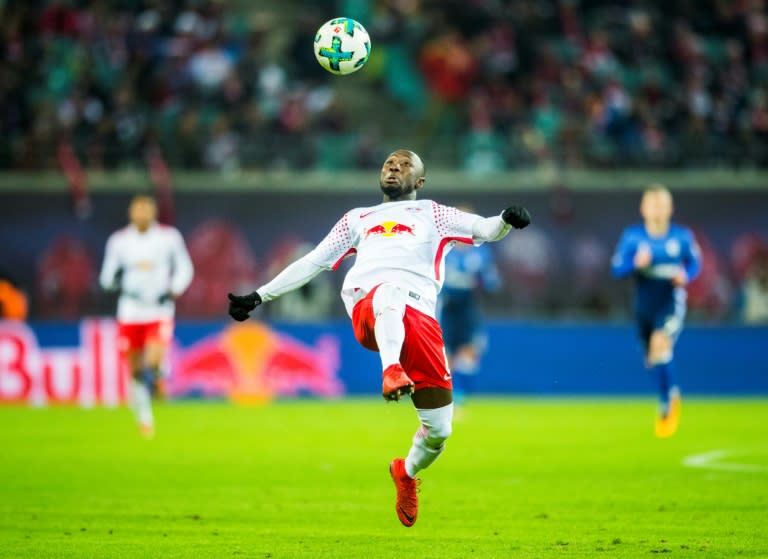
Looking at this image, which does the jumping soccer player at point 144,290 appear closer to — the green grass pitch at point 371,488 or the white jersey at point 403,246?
the green grass pitch at point 371,488

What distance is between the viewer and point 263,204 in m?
Result: 25.0

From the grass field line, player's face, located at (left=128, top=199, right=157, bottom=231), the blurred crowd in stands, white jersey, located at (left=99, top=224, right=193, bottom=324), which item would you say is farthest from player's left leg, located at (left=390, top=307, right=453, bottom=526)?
the blurred crowd in stands

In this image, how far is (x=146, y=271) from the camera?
1612 cm

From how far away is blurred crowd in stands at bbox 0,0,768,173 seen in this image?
2467cm

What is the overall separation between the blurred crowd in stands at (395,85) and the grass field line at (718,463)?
461 inches

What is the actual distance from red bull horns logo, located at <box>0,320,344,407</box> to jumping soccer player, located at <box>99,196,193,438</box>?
207 inches

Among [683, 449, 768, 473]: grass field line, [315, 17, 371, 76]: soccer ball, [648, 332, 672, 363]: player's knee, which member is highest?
[315, 17, 371, 76]: soccer ball

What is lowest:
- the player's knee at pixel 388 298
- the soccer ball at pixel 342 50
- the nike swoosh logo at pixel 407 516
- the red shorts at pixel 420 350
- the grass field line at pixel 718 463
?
the nike swoosh logo at pixel 407 516

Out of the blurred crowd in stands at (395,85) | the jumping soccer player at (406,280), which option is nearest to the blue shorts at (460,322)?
the blurred crowd in stands at (395,85)

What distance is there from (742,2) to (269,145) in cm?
1087

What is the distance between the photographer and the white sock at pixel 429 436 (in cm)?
833

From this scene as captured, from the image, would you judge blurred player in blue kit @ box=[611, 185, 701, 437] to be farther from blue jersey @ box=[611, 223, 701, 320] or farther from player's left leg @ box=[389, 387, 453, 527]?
player's left leg @ box=[389, 387, 453, 527]

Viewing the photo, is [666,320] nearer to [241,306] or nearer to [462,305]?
[462,305]

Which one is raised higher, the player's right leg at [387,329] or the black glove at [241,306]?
→ the black glove at [241,306]
